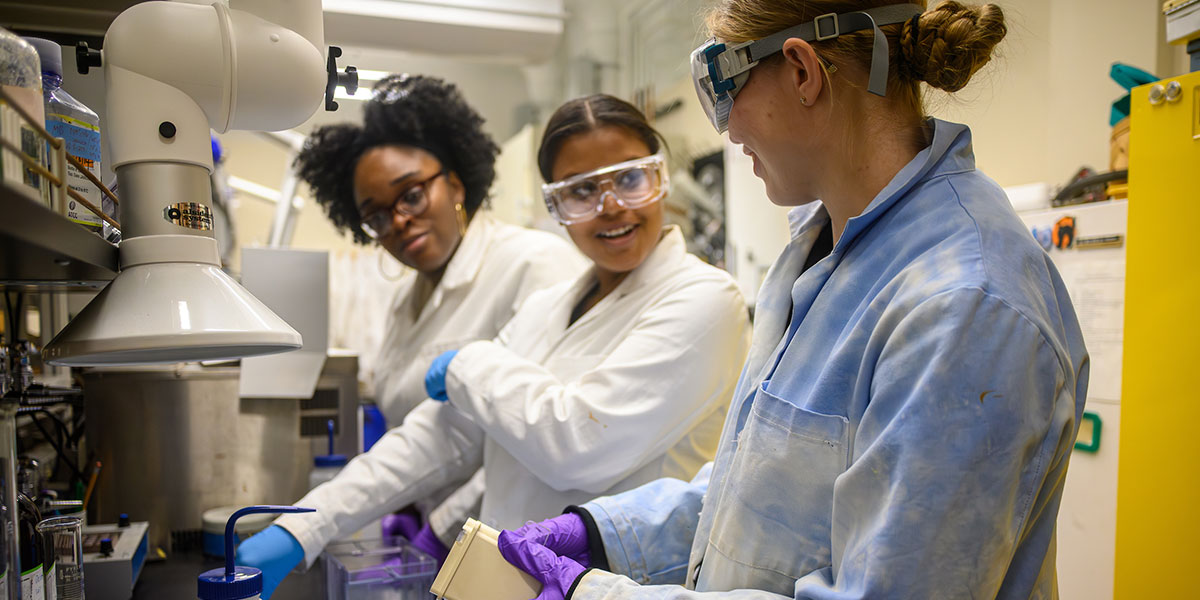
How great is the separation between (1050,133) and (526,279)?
218 centimetres

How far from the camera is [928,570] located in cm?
68

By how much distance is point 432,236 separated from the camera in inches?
87.5

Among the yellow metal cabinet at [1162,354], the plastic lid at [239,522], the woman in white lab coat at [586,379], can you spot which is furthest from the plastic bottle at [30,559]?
the yellow metal cabinet at [1162,354]

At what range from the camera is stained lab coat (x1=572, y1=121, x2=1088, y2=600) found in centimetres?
68

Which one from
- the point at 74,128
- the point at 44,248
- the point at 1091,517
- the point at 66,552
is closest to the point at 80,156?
the point at 74,128

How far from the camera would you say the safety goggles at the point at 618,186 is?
1599mm

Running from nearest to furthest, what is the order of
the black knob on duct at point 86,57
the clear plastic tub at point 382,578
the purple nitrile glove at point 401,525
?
1. the black knob on duct at point 86,57
2. the clear plastic tub at point 382,578
3. the purple nitrile glove at point 401,525

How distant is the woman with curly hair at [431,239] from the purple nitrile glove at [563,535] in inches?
35.8

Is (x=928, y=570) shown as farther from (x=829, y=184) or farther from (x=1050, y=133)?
(x=1050, y=133)

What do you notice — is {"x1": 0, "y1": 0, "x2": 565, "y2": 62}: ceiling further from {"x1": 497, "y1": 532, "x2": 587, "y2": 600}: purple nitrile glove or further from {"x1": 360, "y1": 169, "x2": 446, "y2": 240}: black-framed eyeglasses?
{"x1": 497, "y1": 532, "x2": 587, "y2": 600}: purple nitrile glove

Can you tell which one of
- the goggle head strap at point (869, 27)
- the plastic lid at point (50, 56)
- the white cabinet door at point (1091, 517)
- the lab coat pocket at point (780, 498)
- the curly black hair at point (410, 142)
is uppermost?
the curly black hair at point (410, 142)

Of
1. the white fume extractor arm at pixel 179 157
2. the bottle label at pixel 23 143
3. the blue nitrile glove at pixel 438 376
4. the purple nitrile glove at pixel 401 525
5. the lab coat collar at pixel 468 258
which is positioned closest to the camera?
the bottle label at pixel 23 143

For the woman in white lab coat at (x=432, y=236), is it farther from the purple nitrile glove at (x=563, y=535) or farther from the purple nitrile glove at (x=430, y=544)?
the purple nitrile glove at (x=563, y=535)

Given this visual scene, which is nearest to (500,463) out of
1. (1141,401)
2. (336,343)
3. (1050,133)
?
(1141,401)
